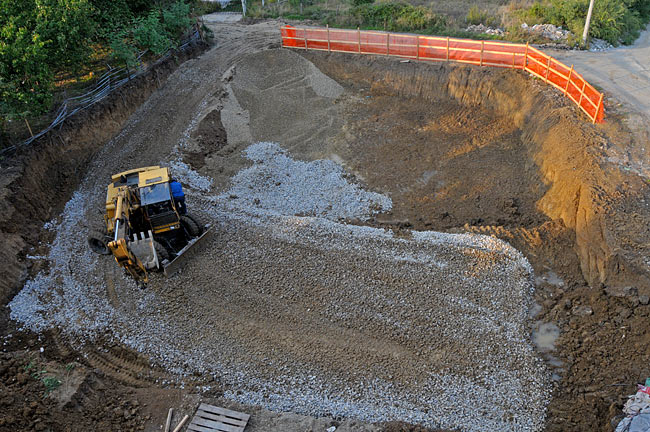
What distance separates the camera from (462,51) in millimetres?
25422

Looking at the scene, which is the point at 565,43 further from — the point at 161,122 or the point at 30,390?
the point at 30,390

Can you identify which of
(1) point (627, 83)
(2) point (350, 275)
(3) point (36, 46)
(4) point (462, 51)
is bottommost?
(2) point (350, 275)

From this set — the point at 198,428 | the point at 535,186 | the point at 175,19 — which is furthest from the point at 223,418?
the point at 175,19

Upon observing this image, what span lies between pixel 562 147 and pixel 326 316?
12038 millimetres

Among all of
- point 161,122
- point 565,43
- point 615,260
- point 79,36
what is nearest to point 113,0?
point 79,36

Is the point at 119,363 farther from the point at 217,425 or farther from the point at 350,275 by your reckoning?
the point at 350,275

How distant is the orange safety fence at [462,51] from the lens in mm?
20734

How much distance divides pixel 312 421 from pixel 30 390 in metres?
6.71

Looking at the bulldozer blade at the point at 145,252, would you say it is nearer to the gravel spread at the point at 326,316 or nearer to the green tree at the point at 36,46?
the gravel spread at the point at 326,316

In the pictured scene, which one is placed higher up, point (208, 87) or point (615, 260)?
point (208, 87)

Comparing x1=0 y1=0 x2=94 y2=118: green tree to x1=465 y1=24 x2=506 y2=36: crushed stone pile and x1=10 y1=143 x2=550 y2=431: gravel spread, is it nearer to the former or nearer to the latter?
x1=10 y1=143 x2=550 y2=431: gravel spread

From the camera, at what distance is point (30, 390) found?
11398 mm

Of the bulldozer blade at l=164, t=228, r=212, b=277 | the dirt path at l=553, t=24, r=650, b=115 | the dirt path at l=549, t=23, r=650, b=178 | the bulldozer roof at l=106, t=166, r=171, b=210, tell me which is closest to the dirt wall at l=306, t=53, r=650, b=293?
the dirt path at l=549, t=23, r=650, b=178

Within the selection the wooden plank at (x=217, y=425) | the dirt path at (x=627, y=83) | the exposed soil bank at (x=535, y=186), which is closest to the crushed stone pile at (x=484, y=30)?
the dirt path at (x=627, y=83)
